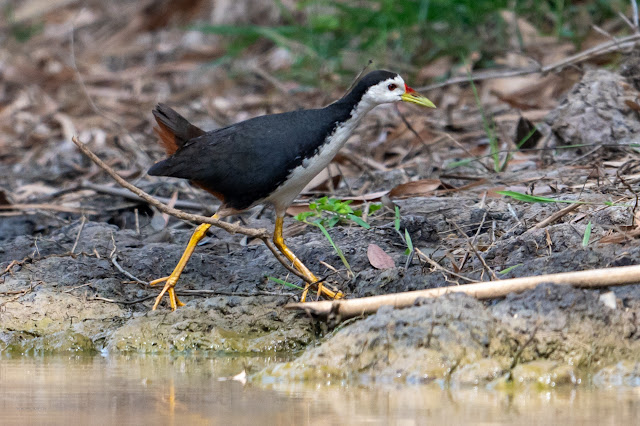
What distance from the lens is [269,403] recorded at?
2973 mm

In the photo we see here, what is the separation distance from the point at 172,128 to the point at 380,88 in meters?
Result: 1.13

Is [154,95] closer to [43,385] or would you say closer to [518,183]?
[518,183]

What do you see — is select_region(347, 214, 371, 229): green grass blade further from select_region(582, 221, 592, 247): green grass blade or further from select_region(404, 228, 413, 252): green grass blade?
select_region(582, 221, 592, 247): green grass blade

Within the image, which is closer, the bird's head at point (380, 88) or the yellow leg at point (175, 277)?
the yellow leg at point (175, 277)

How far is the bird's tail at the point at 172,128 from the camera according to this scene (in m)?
4.81

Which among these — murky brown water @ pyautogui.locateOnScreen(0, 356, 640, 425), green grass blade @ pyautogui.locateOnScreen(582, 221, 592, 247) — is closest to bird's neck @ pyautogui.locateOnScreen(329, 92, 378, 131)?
green grass blade @ pyautogui.locateOnScreen(582, 221, 592, 247)

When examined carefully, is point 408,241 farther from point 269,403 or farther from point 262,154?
point 269,403

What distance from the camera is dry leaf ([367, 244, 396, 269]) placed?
14.8ft

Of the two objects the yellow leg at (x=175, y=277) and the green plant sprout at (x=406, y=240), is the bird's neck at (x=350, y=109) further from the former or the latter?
the yellow leg at (x=175, y=277)

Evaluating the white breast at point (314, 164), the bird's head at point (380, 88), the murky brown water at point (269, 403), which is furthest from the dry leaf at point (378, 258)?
the murky brown water at point (269, 403)

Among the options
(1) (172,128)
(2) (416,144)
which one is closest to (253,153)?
(1) (172,128)

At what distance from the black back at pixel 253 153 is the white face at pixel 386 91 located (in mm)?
101

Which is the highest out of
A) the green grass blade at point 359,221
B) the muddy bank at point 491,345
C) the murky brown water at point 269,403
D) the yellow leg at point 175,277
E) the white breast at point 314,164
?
the white breast at point 314,164

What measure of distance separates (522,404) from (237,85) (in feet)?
26.4
